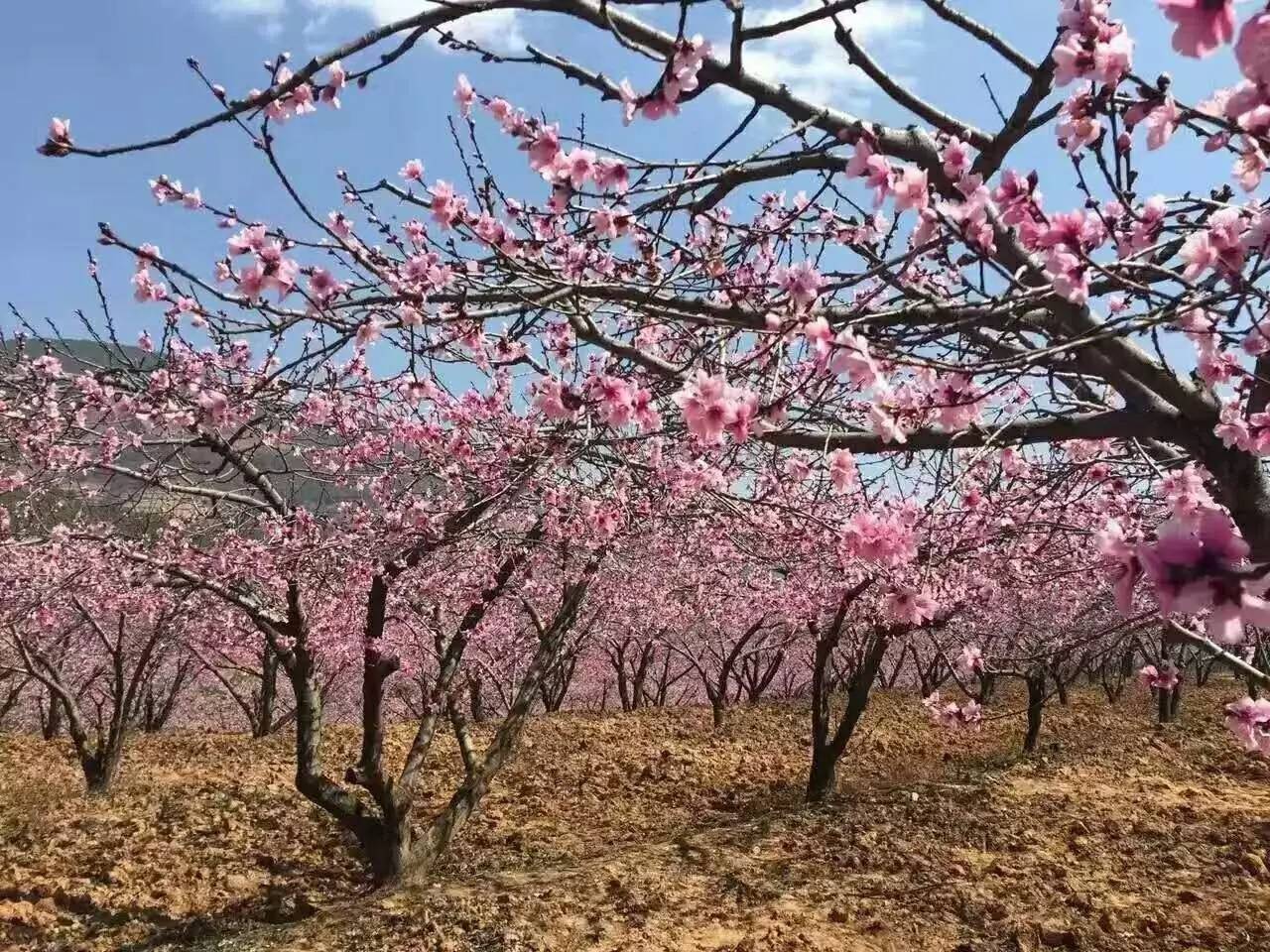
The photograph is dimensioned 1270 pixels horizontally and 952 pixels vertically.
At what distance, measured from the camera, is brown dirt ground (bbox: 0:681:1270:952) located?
17.2 feet

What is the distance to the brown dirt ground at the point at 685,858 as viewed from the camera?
17.2 feet

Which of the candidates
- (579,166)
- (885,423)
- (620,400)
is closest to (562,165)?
(579,166)

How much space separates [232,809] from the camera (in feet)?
28.5

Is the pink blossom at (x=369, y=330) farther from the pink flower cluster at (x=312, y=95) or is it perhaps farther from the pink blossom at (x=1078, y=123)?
the pink blossom at (x=1078, y=123)

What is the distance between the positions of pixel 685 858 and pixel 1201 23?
268 inches

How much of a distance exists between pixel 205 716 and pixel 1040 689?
88.4 feet

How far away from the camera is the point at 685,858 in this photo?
6.78 metres

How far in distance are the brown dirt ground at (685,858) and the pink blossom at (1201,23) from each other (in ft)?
16.7

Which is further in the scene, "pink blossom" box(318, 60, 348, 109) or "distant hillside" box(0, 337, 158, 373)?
"distant hillside" box(0, 337, 158, 373)

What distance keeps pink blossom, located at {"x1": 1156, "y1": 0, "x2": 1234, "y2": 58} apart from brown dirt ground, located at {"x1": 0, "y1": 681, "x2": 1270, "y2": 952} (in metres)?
5.08

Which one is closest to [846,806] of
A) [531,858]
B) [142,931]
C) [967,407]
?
[531,858]

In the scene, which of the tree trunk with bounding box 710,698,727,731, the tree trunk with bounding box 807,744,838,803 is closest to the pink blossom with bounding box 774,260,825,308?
the tree trunk with bounding box 807,744,838,803

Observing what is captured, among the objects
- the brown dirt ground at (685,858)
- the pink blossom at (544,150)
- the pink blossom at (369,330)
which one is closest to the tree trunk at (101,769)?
the brown dirt ground at (685,858)

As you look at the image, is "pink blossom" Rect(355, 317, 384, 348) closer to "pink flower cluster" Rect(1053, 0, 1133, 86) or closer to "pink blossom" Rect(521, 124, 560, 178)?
"pink blossom" Rect(521, 124, 560, 178)
